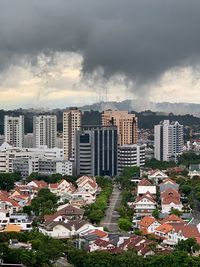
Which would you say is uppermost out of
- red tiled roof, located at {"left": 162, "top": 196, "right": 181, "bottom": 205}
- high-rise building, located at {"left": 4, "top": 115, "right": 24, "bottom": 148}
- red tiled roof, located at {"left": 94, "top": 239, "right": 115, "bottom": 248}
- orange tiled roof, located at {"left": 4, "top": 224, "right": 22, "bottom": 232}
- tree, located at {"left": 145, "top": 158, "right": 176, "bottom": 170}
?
high-rise building, located at {"left": 4, "top": 115, "right": 24, "bottom": 148}

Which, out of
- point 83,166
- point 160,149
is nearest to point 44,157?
point 83,166

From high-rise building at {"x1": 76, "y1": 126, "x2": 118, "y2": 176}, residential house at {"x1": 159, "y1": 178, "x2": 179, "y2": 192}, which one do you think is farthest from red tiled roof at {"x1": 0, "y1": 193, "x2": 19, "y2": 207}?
high-rise building at {"x1": 76, "y1": 126, "x2": 118, "y2": 176}

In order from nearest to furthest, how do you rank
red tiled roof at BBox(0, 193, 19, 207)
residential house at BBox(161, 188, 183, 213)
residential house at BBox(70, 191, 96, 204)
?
residential house at BBox(161, 188, 183, 213)
red tiled roof at BBox(0, 193, 19, 207)
residential house at BBox(70, 191, 96, 204)

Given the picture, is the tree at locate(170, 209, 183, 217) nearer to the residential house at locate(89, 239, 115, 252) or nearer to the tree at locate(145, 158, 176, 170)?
the residential house at locate(89, 239, 115, 252)

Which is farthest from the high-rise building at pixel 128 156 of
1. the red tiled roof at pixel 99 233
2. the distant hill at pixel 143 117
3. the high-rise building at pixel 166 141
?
the distant hill at pixel 143 117

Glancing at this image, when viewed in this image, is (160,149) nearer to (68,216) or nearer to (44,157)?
(44,157)

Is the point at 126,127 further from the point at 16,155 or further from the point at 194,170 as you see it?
the point at 194,170

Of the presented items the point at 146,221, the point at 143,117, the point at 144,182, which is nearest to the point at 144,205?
the point at 146,221
